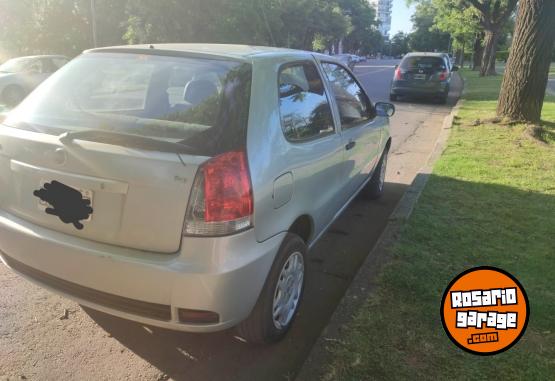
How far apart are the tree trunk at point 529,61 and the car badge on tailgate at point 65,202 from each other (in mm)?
8956

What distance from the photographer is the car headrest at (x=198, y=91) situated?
2.65 m

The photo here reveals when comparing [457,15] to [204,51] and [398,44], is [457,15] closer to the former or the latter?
[204,51]

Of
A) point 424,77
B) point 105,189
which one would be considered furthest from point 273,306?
point 424,77

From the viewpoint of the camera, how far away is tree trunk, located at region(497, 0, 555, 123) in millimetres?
8578

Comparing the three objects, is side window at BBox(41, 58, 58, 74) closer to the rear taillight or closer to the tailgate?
the tailgate

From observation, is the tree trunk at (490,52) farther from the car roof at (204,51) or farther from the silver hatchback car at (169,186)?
the silver hatchback car at (169,186)

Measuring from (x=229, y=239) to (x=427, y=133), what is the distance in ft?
29.4

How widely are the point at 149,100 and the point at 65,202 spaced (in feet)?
3.07

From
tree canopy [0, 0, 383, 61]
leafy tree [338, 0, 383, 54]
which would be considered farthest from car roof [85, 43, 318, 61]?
leafy tree [338, 0, 383, 54]

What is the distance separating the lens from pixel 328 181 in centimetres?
341

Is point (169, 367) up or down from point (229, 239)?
down

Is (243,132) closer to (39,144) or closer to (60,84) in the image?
(39,144)

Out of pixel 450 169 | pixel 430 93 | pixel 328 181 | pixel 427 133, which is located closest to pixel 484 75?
pixel 430 93

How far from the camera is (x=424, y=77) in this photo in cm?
1540
